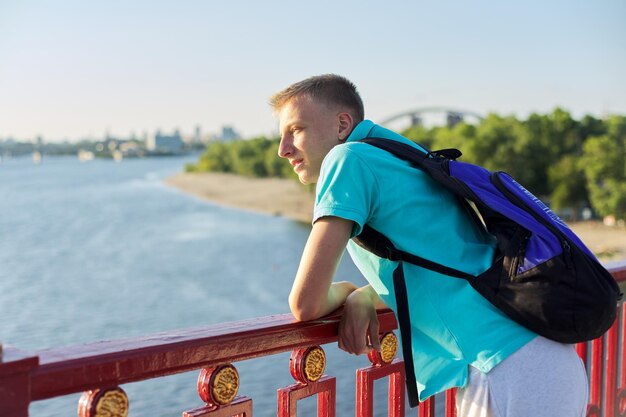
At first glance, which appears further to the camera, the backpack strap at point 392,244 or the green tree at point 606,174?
the green tree at point 606,174

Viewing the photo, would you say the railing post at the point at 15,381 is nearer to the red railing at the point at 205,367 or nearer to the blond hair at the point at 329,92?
the red railing at the point at 205,367

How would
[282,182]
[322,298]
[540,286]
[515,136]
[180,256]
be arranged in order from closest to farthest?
[540,286]
[322,298]
[180,256]
[515,136]
[282,182]

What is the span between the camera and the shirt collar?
1.89 metres

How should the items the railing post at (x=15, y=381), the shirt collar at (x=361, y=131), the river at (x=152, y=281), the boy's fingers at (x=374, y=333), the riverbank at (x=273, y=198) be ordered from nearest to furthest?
1. the railing post at (x=15, y=381)
2. the shirt collar at (x=361, y=131)
3. the boy's fingers at (x=374, y=333)
4. the river at (x=152, y=281)
5. the riverbank at (x=273, y=198)

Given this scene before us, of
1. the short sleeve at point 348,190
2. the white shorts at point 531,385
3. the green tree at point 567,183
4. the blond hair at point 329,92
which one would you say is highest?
the blond hair at point 329,92

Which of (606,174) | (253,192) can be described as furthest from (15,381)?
(253,192)

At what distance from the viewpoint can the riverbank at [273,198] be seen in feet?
151

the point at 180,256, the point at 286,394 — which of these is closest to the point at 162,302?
the point at 180,256

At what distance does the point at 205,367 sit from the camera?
68.6 inches

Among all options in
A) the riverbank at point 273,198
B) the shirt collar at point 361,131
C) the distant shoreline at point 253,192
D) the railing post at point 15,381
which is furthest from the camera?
the distant shoreline at point 253,192

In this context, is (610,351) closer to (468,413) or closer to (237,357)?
(468,413)

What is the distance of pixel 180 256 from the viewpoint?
46750mm

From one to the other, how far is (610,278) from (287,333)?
0.78 meters

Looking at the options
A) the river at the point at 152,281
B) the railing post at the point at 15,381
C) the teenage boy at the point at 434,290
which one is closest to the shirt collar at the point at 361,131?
the teenage boy at the point at 434,290
